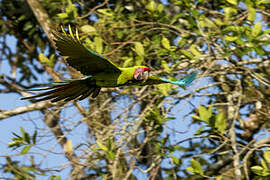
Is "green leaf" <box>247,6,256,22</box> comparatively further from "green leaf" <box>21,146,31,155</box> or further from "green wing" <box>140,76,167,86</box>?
"green leaf" <box>21,146,31,155</box>

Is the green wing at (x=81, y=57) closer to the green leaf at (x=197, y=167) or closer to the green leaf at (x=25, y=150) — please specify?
the green leaf at (x=197, y=167)

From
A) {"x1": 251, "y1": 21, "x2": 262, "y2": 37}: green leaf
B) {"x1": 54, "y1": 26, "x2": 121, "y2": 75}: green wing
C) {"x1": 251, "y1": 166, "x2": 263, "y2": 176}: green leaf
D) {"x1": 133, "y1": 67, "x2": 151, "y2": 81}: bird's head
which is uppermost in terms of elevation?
{"x1": 251, "y1": 21, "x2": 262, "y2": 37}: green leaf

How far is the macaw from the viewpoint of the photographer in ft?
8.49

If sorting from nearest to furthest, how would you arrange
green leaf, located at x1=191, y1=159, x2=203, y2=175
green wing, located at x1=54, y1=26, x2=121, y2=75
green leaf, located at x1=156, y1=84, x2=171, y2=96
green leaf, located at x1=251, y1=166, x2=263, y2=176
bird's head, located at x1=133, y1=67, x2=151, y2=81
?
green wing, located at x1=54, y1=26, x2=121, y2=75 < bird's head, located at x1=133, y1=67, x2=151, y2=81 < green leaf, located at x1=251, y1=166, x2=263, y2=176 < green leaf, located at x1=191, y1=159, x2=203, y2=175 < green leaf, located at x1=156, y1=84, x2=171, y2=96

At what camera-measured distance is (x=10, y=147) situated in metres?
4.23

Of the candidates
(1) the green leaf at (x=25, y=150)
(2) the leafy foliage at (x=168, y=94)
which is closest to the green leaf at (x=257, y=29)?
(2) the leafy foliage at (x=168, y=94)

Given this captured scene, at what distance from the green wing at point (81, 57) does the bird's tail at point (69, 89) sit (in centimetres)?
14

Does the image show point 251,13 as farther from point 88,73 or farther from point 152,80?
point 88,73

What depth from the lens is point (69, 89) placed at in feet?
9.79

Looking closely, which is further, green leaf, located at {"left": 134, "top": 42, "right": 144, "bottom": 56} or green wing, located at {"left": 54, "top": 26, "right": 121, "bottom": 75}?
green leaf, located at {"left": 134, "top": 42, "right": 144, "bottom": 56}

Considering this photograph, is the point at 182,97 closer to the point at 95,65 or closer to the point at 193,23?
the point at 193,23

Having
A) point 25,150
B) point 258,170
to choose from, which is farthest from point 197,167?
point 25,150

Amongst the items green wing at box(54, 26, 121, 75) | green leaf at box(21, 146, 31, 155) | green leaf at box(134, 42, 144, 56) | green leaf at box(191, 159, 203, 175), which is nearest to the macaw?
green wing at box(54, 26, 121, 75)

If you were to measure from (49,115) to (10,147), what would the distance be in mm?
593
